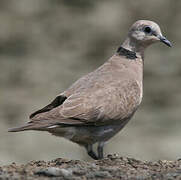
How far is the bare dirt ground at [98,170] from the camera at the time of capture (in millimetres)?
7836

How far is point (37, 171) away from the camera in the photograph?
314 inches

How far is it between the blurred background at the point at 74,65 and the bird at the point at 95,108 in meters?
5.44

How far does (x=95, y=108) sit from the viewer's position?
948 centimetres

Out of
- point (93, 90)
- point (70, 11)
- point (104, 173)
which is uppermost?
point (70, 11)

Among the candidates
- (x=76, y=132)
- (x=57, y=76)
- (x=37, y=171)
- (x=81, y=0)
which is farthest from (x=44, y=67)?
(x=37, y=171)

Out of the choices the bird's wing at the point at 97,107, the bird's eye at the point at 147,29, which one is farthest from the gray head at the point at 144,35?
the bird's wing at the point at 97,107

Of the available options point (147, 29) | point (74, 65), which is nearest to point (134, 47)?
point (147, 29)

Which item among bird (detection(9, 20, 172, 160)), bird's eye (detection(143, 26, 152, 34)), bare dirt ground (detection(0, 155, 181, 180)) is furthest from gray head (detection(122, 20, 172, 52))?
bare dirt ground (detection(0, 155, 181, 180))

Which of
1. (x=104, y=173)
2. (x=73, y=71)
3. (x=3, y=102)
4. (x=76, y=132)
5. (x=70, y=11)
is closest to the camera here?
(x=104, y=173)

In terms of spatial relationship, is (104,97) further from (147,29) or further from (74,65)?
(74,65)

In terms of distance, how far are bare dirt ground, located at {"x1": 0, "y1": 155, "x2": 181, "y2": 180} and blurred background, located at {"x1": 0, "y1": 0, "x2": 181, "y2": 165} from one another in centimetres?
665

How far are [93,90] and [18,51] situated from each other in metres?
11.4

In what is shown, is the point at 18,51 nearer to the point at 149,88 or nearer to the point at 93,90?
the point at 149,88

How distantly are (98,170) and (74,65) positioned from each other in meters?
11.9
